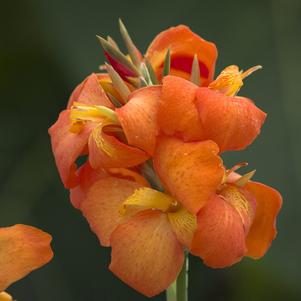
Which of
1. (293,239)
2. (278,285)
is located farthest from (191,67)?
(278,285)

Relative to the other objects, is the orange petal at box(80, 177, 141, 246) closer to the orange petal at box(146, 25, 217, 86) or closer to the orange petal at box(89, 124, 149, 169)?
the orange petal at box(89, 124, 149, 169)

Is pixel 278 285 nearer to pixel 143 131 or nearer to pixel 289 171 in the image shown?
pixel 289 171

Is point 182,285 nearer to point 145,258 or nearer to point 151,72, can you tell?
point 145,258

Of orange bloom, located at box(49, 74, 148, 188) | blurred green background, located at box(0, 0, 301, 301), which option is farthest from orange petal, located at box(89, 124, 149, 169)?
blurred green background, located at box(0, 0, 301, 301)

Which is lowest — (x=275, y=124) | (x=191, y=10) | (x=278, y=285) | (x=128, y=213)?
(x=278, y=285)

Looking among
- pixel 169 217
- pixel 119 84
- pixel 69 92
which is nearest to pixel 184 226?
pixel 169 217

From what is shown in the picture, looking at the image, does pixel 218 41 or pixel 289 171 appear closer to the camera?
pixel 289 171

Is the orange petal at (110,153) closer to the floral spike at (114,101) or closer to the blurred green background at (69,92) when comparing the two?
the floral spike at (114,101)
